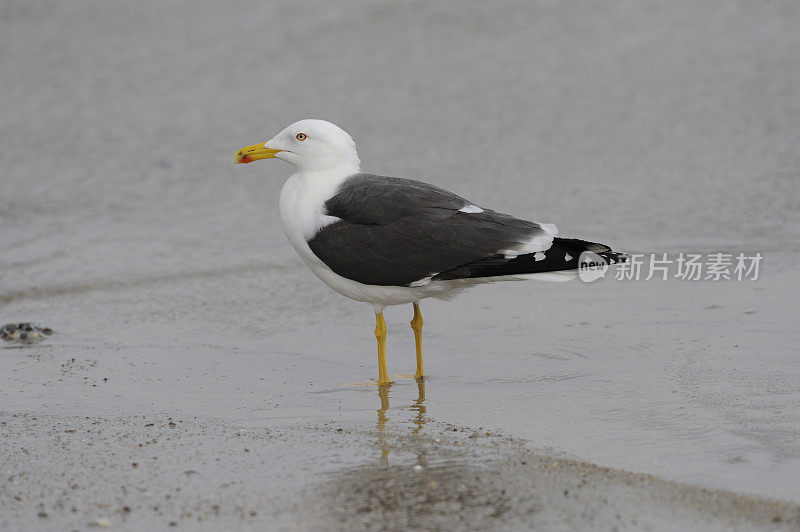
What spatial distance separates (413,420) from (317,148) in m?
1.71

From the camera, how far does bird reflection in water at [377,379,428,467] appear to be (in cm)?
417

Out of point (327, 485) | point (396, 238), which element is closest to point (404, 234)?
point (396, 238)

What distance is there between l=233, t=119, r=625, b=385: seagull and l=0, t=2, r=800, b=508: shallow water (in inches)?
20.7

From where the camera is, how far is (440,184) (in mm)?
9578

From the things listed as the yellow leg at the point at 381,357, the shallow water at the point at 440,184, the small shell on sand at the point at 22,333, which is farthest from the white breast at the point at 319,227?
the small shell on sand at the point at 22,333

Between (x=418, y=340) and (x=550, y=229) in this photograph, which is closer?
(x=550, y=229)

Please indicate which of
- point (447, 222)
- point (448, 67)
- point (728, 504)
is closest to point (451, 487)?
point (728, 504)

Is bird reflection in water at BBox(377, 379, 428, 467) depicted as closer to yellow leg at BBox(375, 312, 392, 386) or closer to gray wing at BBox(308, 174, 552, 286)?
yellow leg at BBox(375, 312, 392, 386)

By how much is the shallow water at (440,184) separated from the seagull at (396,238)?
526 mm

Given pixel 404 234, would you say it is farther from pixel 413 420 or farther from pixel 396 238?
pixel 413 420

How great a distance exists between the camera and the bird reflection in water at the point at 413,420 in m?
4.17

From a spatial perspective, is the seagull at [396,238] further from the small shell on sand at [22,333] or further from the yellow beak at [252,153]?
the small shell on sand at [22,333]

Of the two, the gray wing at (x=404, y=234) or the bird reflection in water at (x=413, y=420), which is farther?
the gray wing at (x=404, y=234)

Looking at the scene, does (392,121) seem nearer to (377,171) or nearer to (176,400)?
(377,171)
